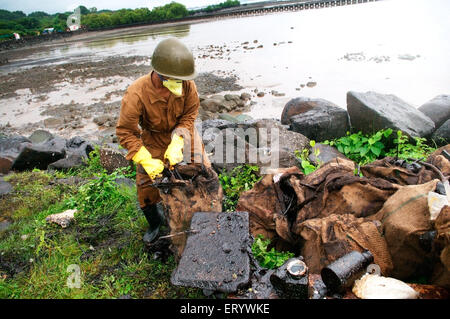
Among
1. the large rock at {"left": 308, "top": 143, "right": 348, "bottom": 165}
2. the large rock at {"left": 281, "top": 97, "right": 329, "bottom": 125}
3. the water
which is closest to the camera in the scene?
the large rock at {"left": 308, "top": 143, "right": 348, "bottom": 165}

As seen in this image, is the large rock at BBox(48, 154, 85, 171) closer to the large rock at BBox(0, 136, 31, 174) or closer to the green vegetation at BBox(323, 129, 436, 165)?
the large rock at BBox(0, 136, 31, 174)

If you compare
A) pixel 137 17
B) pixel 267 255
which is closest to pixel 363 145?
pixel 267 255

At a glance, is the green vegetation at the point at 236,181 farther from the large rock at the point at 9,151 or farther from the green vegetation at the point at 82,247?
the large rock at the point at 9,151

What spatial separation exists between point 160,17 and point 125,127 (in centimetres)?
5654

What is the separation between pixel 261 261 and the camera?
2338 mm

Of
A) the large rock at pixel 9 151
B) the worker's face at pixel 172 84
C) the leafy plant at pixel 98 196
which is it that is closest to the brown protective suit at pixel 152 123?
the worker's face at pixel 172 84

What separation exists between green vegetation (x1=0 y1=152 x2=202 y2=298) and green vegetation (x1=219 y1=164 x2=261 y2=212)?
1020 millimetres

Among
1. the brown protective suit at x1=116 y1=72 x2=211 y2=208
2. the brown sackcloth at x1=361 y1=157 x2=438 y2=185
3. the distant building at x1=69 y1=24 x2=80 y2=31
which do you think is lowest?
the brown sackcloth at x1=361 y1=157 x2=438 y2=185

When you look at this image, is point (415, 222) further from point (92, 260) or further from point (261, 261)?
point (92, 260)

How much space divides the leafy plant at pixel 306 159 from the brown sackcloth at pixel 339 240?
153cm

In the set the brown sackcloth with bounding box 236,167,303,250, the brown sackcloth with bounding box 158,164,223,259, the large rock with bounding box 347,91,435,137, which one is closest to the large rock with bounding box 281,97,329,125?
the large rock with bounding box 347,91,435,137

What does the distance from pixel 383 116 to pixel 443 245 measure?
295 centimetres

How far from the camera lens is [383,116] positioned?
4125mm

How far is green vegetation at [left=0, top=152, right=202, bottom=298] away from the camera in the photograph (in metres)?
2.35
